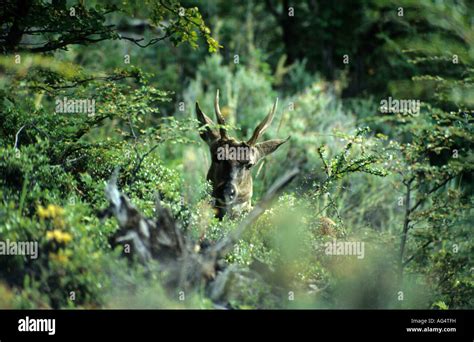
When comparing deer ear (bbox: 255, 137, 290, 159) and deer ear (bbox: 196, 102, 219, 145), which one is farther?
deer ear (bbox: 255, 137, 290, 159)

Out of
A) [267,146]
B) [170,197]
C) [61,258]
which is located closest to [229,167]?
[267,146]

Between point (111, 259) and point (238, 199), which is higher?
point (238, 199)

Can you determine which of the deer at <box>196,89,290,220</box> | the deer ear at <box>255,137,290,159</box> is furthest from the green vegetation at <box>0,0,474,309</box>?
the deer ear at <box>255,137,290,159</box>

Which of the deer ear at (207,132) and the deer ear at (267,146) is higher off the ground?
the deer ear at (207,132)

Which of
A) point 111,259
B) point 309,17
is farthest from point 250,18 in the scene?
point 111,259

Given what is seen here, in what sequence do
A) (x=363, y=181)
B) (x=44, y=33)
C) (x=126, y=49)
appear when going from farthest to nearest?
(x=126, y=49) < (x=363, y=181) < (x=44, y=33)

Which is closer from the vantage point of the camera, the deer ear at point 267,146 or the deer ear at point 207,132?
the deer ear at point 207,132

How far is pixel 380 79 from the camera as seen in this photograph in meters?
14.9

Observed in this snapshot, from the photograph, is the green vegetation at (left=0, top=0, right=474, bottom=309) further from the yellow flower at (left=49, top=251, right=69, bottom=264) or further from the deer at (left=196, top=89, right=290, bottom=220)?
the deer at (left=196, top=89, right=290, bottom=220)

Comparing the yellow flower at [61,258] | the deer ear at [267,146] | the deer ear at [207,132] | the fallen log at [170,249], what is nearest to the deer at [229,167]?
the deer ear at [207,132]

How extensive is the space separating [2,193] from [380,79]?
10.6m

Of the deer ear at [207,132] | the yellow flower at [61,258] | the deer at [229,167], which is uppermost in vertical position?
the deer ear at [207,132]

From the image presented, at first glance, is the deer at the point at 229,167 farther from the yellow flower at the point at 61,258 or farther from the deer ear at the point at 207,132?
the yellow flower at the point at 61,258
